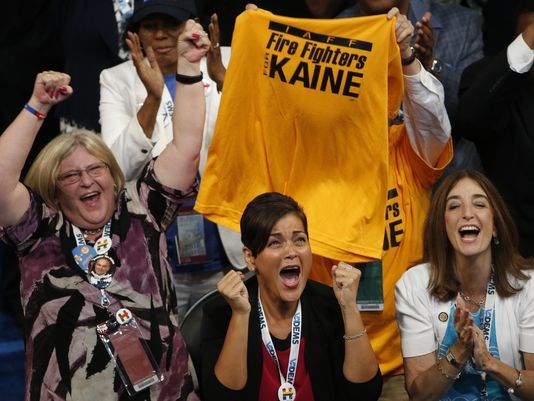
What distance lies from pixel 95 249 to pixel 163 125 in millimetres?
1020

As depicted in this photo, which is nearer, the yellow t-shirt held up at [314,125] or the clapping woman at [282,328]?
the clapping woman at [282,328]

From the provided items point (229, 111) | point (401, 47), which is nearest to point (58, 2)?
point (229, 111)

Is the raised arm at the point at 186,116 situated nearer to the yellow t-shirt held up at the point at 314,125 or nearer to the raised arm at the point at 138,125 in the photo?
the yellow t-shirt held up at the point at 314,125

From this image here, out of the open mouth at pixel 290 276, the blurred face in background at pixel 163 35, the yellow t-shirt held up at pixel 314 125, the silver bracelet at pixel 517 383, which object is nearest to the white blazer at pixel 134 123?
the blurred face in background at pixel 163 35

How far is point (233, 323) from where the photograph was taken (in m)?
4.41

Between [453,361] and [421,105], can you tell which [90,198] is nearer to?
[421,105]

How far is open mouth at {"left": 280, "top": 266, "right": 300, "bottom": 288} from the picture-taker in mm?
4492

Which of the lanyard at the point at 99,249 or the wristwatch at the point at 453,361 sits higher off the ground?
the lanyard at the point at 99,249

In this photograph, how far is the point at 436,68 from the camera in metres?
5.12

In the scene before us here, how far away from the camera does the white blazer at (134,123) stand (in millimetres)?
5223

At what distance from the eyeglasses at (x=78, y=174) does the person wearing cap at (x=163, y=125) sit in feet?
1.84

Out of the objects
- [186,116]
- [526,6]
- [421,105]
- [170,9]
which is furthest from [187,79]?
[526,6]

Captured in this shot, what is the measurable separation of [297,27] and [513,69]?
36.2 inches

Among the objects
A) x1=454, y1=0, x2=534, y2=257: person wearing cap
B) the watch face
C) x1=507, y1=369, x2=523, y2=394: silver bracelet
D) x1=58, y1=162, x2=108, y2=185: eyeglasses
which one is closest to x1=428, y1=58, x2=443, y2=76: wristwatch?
the watch face
